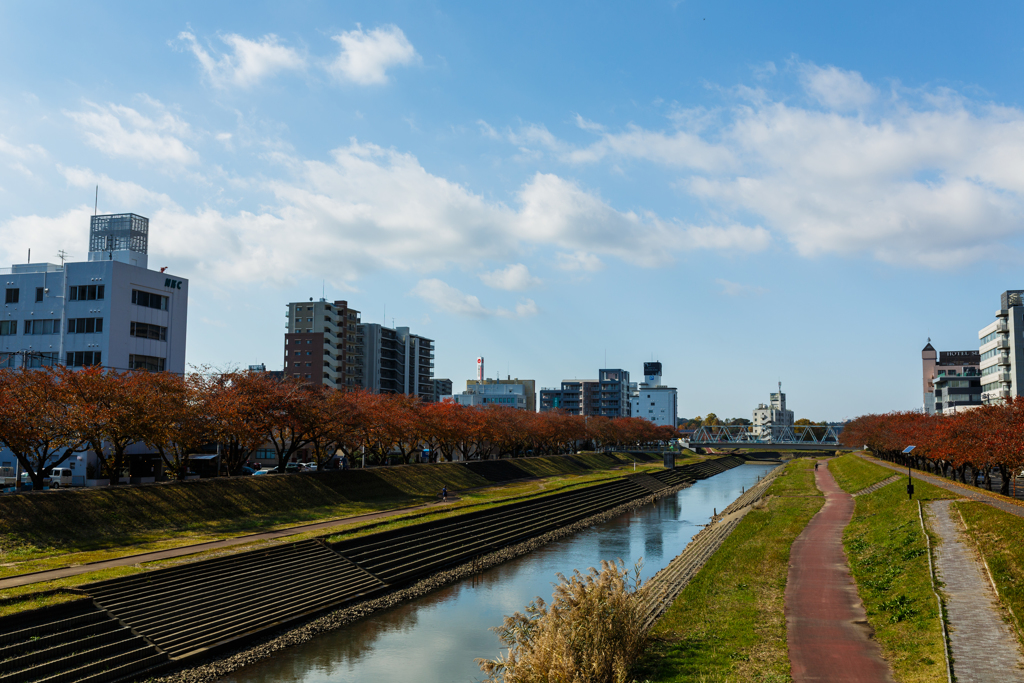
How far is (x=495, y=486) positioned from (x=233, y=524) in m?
38.4

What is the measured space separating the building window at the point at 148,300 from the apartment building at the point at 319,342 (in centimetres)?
7071

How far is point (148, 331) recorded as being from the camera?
6000cm

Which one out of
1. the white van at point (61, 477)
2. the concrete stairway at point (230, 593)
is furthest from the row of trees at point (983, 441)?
the white van at point (61, 477)

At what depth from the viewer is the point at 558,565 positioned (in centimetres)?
4441

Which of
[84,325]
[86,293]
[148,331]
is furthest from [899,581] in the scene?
[86,293]

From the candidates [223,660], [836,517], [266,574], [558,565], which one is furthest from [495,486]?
[223,660]

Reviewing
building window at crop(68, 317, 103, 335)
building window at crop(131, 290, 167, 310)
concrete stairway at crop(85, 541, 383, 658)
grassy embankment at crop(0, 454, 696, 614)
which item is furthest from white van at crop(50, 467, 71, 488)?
concrete stairway at crop(85, 541, 383, 658)

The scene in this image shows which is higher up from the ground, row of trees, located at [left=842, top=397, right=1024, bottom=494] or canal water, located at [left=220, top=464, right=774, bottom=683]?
row of trees, located at [left=842, top=397, right=1024, bottom=494]

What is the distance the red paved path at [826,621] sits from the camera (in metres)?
18.7

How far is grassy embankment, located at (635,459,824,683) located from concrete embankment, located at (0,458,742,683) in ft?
48.1

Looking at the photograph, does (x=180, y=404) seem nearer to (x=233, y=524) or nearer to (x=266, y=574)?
(x=233, y=524)

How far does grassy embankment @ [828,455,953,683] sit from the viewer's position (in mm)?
18844

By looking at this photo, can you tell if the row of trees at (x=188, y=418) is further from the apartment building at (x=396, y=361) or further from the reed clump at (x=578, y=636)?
the apartment building at (x=396, y=361)

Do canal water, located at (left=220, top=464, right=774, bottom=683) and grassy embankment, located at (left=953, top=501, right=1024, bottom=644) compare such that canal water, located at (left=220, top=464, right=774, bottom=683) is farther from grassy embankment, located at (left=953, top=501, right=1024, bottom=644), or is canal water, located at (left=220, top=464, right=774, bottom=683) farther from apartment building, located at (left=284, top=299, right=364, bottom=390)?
apartment building, located at (left=284, top=299, right=364, bottom=390)
